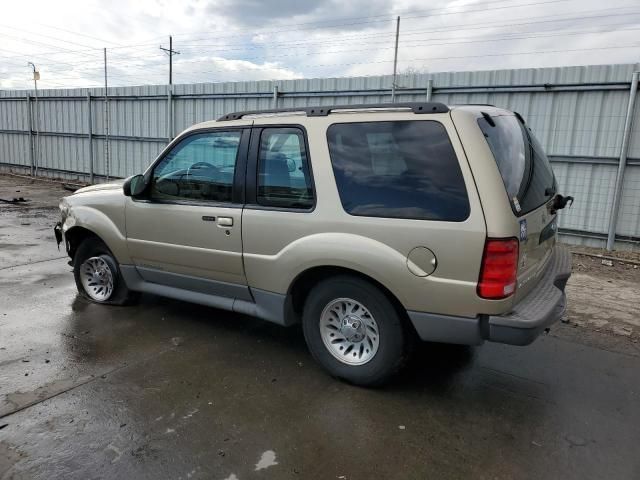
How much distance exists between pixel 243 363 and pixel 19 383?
161 cm

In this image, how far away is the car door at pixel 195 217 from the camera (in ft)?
12.7

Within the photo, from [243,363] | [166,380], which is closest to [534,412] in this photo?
[243,363]

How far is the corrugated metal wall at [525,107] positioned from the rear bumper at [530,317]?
5267 millimetres

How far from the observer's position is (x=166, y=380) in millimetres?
3564

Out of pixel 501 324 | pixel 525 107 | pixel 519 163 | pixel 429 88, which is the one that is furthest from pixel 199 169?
pixel 525 107

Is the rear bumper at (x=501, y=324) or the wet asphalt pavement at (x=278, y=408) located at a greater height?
the rear bumper at (x=501, y=324)

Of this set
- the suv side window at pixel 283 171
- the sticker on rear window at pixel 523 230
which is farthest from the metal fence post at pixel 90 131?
the sticker on rear window at pixel 523 230

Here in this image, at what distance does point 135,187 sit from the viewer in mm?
4293

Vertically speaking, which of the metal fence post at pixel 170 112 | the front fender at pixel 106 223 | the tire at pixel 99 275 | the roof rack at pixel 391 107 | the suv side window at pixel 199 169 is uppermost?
the metal fence post at pixel 170 112

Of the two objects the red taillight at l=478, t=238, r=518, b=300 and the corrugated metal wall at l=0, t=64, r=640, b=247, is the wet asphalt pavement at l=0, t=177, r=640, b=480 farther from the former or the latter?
the corrugated metal wall at l=0, t=64, r=640, b=247

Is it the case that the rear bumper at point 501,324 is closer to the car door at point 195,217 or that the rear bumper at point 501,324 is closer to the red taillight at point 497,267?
the red taillight at point 497,267

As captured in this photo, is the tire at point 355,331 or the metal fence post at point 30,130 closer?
the tire at point 355,331

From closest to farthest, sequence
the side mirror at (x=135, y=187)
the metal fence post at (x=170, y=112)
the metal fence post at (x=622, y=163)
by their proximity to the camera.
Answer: the side mirror at (x=135, y=187)
the metal fence post at (x=622, y=163)
the metal fence post at (x=170, y=112)

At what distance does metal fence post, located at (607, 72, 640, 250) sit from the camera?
24.0 ft
